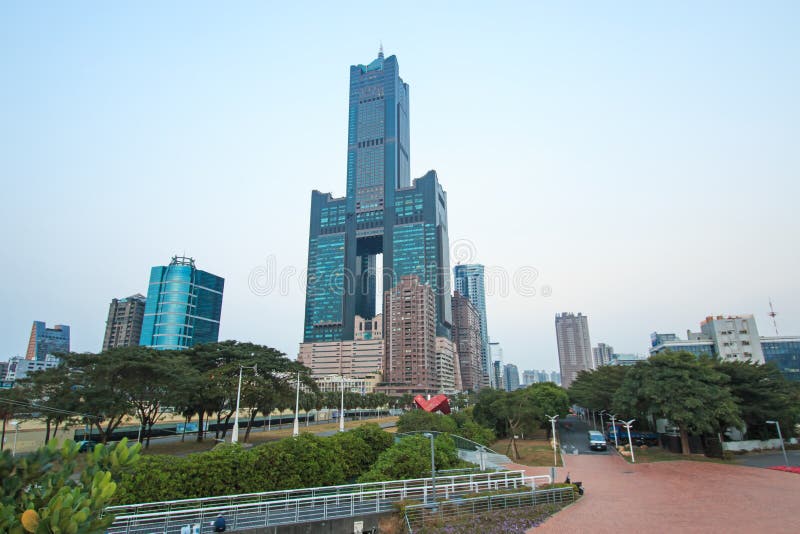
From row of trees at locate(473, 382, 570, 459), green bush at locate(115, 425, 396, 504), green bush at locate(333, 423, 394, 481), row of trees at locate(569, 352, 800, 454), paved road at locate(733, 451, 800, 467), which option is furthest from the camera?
row of trees at locate(473, 382, 570, 459)

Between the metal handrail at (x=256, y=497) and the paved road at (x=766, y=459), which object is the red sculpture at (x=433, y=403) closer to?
the metal handrail at (x=256, y=497)

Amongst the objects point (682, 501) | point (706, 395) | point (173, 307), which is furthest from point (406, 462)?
point (173, 307)

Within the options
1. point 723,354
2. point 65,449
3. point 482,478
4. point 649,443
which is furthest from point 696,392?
point 723,354

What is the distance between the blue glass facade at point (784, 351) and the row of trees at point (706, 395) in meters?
75.4

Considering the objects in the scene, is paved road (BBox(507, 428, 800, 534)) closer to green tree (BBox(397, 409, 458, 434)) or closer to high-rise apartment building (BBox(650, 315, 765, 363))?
green tree (BBox(397, 409, 458, 434))

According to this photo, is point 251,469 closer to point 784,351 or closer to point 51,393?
point 51,393

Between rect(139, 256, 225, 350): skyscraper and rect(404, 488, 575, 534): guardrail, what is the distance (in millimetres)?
152606

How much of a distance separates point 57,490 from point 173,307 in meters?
175

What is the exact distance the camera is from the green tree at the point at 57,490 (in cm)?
624

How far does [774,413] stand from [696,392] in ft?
38.5

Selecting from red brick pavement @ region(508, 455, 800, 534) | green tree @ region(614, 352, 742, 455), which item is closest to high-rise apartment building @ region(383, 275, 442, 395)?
green tree @ region(614, 352, 742, 455)

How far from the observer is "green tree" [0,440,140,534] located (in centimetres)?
624

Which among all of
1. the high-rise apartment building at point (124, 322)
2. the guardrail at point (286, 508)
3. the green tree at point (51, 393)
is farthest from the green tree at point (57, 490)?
the high-rise apartment building at point (124, 322)

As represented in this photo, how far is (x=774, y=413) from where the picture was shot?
43.0 meters
